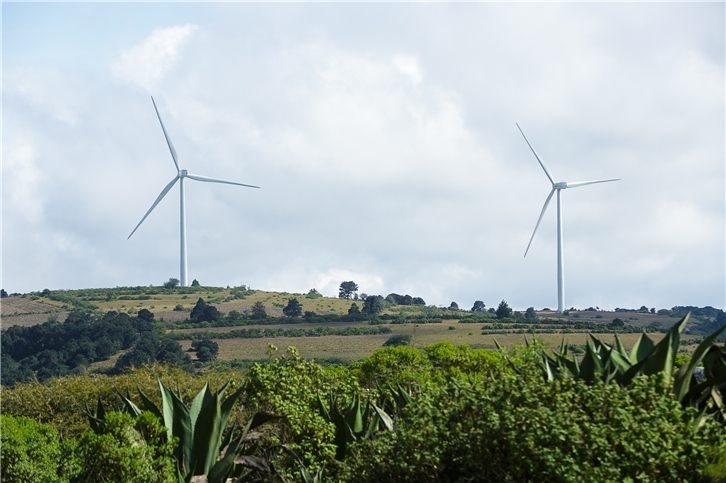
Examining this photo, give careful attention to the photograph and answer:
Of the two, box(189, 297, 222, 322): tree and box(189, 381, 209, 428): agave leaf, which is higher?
box(189, 297, 222, 322): tree

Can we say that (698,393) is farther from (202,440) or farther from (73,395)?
(73,395)

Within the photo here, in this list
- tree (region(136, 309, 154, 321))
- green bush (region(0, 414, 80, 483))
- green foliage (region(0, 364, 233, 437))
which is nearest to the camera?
green bush (region(0, 414, 80, 483))

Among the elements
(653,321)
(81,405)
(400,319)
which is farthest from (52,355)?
(653,321)

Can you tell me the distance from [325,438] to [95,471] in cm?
300

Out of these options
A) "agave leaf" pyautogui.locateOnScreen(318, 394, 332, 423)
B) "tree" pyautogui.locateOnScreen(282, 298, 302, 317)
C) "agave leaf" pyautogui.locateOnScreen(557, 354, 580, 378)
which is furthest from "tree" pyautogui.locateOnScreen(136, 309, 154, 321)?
"agave leaf" pyautogui.locateOnScreen(557, 354, 580, 378)

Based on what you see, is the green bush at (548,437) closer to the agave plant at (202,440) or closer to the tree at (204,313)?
the agave plant at (202,440)

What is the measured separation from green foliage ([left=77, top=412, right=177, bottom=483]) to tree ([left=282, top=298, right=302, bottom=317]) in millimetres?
83075

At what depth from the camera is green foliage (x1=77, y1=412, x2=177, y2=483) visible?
9.66 m

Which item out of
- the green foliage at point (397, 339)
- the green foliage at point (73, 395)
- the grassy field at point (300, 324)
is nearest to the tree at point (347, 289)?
the grassy field at point (300, 324)

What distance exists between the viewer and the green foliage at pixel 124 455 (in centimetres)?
966

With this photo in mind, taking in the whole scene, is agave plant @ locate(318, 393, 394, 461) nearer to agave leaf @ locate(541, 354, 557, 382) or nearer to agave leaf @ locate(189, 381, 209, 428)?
agave leaf @ locate(189, 381, 209, 428)

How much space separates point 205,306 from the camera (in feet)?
288

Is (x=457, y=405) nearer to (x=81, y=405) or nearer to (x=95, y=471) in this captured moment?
(x=95, y=471)

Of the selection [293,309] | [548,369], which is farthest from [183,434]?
[293,309]
